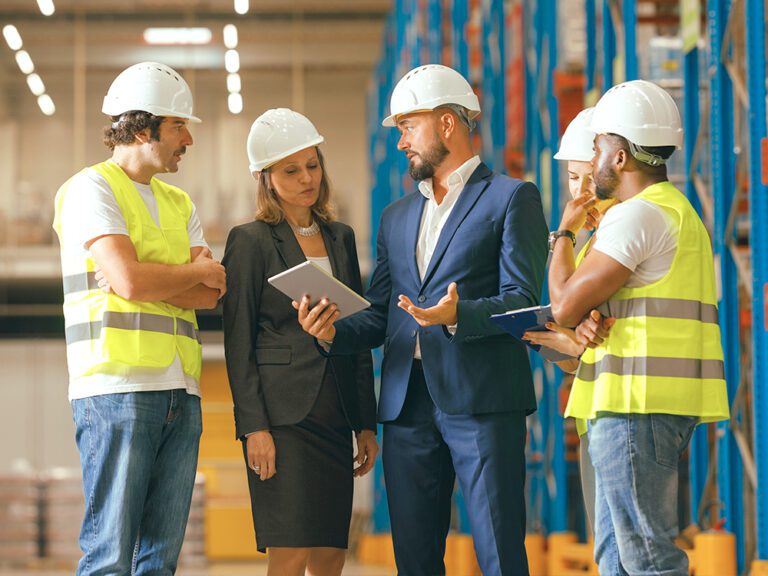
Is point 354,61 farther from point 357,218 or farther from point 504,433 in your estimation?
point 504,433

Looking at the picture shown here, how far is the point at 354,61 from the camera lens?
19.8 metres

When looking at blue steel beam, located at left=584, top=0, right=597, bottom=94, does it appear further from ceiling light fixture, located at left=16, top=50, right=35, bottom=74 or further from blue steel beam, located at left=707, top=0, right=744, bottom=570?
ceiling light fixture, located at left=16, top=50, right=35, bottom=74

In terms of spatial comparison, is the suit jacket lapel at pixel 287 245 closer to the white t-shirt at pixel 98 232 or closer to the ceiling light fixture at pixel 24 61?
the white t-shirt at pixel 98 232

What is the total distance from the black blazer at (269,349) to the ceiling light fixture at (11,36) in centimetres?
1611

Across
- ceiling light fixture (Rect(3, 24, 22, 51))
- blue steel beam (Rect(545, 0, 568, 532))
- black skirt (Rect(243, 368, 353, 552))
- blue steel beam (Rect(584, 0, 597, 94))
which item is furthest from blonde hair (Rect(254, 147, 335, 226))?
ceiling light fixture (Rect(3, 24, 22, 51))

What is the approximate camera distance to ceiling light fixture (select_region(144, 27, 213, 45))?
1922 cm

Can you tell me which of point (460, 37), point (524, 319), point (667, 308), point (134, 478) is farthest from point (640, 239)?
point (460, 37)

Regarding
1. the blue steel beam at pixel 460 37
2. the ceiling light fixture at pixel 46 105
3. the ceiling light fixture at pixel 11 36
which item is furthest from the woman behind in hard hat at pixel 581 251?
the ceiling light fixture at pixel 11 36

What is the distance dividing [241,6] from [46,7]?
121 inches

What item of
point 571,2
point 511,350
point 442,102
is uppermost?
point 571,2

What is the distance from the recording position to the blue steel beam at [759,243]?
5.16 meters

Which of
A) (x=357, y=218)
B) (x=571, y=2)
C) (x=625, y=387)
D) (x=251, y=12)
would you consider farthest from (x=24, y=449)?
(x=625, y=387)

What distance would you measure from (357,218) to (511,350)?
15.3 m

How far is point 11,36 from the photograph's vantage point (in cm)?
1928
